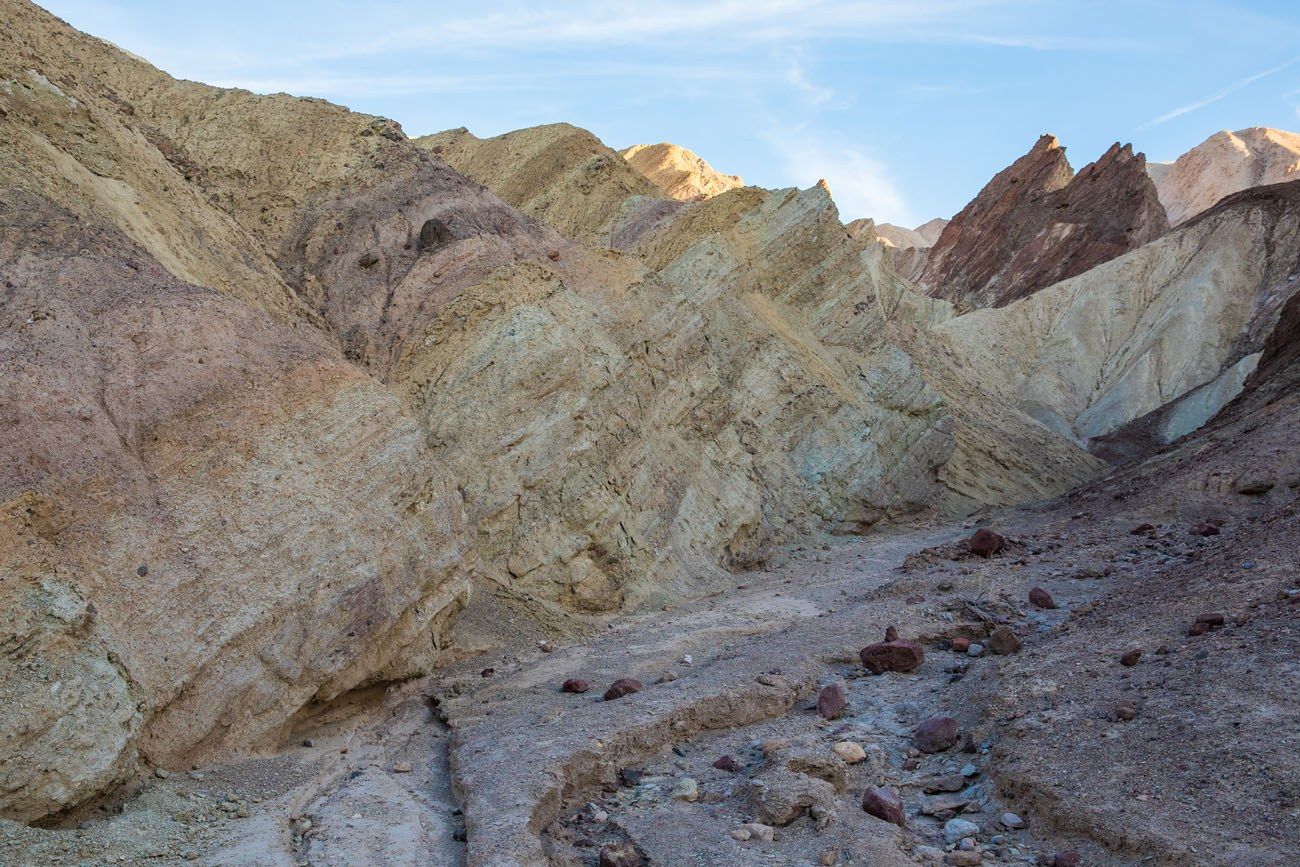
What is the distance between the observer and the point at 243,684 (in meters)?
7.79

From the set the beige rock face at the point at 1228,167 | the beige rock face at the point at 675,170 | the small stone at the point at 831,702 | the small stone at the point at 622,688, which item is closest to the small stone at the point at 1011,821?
the small stone at the point at 831,702

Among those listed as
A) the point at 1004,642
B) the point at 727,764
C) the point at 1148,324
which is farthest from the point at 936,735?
the point at 1148,324

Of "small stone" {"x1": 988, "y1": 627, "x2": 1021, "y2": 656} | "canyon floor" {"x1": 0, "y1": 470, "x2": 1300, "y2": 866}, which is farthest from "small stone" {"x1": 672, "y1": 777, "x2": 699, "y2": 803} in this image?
"small stone" {"x1": 988, "y1": 627, "x2": 1021, "y2": 656}

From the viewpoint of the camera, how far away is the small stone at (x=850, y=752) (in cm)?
724

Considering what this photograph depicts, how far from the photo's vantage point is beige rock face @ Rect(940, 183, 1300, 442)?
39219mm

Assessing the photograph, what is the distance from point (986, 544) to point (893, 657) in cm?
640

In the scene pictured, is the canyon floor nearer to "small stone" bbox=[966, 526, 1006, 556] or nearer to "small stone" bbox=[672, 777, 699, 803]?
"small stone" bbox=[672, 777, 699, 803]

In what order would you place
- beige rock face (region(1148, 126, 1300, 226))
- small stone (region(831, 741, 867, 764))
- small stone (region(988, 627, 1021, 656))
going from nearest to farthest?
1. small stone (region(831, 741, 867, 764))
2. small stone (region(988, 627, 1021, 656))
3. beige rock face (region(1148, 126, 1300, 226))

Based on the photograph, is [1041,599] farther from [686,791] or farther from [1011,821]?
[686,791]

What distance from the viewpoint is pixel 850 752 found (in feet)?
23.9

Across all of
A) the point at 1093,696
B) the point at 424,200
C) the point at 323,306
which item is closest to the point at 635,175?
the point at 424,200

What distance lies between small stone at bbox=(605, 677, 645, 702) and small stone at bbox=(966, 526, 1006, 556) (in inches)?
300

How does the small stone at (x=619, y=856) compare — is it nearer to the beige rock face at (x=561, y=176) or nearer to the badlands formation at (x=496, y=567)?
the badlands formation at (x=496, y=567)

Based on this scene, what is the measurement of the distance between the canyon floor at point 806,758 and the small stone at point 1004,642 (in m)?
0.11
